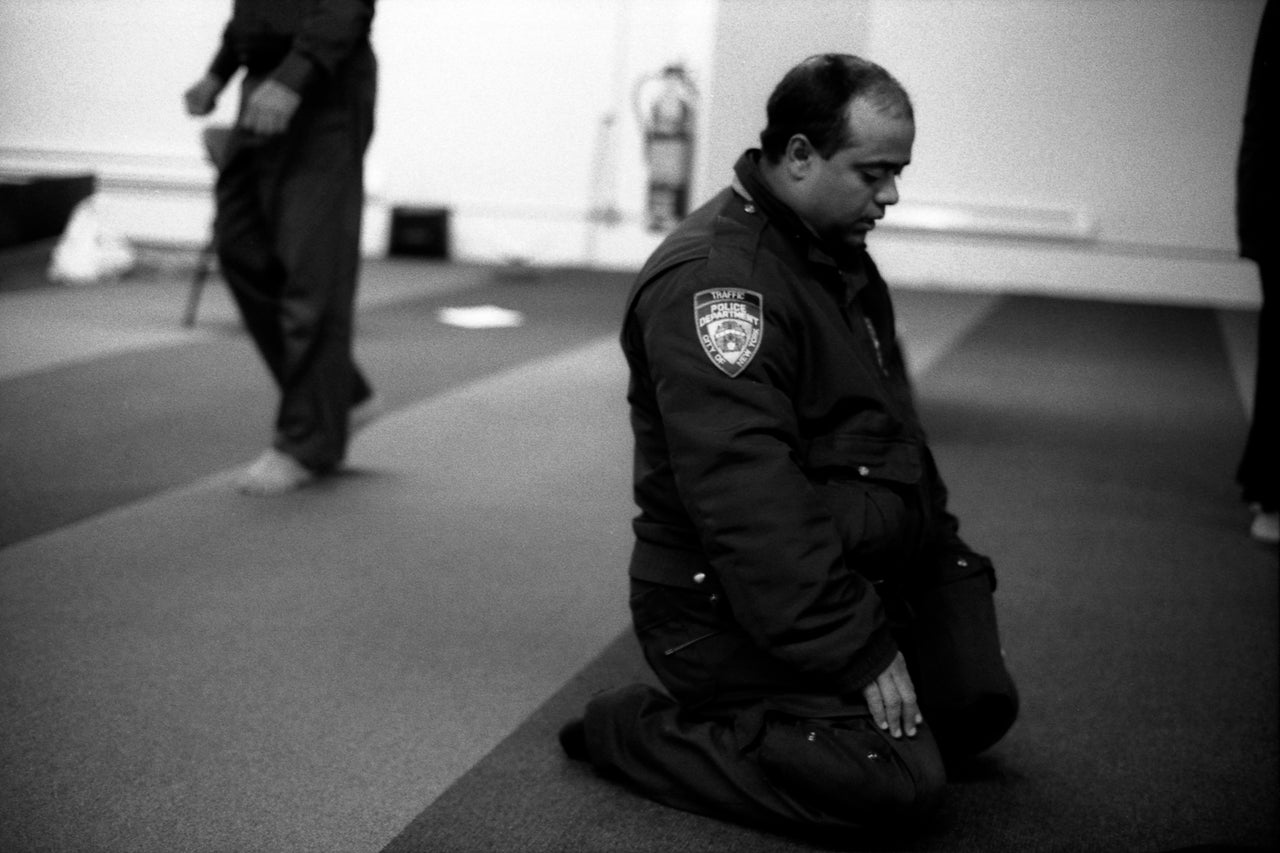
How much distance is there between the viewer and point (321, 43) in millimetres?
3471

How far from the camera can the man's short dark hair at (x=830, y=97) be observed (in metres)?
1.98

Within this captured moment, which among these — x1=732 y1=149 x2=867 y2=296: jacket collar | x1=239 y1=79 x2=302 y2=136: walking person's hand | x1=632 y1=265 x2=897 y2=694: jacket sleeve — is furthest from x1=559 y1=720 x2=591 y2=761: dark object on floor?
x1=239 y1=79 x2=302 y2=136: walking person's hand

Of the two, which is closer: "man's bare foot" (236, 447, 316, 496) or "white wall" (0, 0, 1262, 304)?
"man's bare foot" (236, 447, 316, 496)

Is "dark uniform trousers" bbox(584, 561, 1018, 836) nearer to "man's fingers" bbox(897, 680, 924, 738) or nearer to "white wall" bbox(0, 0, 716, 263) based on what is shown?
"man's fingers" bbox(897, 680, 924, 738)

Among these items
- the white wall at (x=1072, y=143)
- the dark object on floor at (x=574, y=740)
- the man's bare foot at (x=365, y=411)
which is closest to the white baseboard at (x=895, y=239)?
the white wall at (x=1072, y=143)

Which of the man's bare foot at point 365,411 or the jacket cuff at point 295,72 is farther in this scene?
the man's bare foot at point 365,411

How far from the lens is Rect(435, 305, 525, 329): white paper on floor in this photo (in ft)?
21.9

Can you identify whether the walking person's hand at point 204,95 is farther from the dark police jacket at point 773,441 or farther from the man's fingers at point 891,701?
the man's fingers at point 891,701

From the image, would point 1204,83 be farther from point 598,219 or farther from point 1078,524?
point 1078,524

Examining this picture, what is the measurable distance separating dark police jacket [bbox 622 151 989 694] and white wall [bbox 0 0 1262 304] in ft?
22.9

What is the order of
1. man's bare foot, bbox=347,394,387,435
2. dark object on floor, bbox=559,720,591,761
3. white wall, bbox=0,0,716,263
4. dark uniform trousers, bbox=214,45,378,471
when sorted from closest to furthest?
1. dark object on floor, bbox=559,720,591,761
2. dark uniform trousers, bbox=214,45,378,471
3. man's bare foot, bbox=347,394,387,435
4. white wall, bbox=0,0,716,263

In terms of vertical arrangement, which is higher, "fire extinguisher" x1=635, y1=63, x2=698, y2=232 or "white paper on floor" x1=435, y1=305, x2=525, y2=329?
"fire extinguisher" x1=635, y1=63, x2=698, y2=232

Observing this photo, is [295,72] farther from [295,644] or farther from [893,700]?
[893,700]

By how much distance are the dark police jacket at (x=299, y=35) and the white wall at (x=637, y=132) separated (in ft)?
18.0
